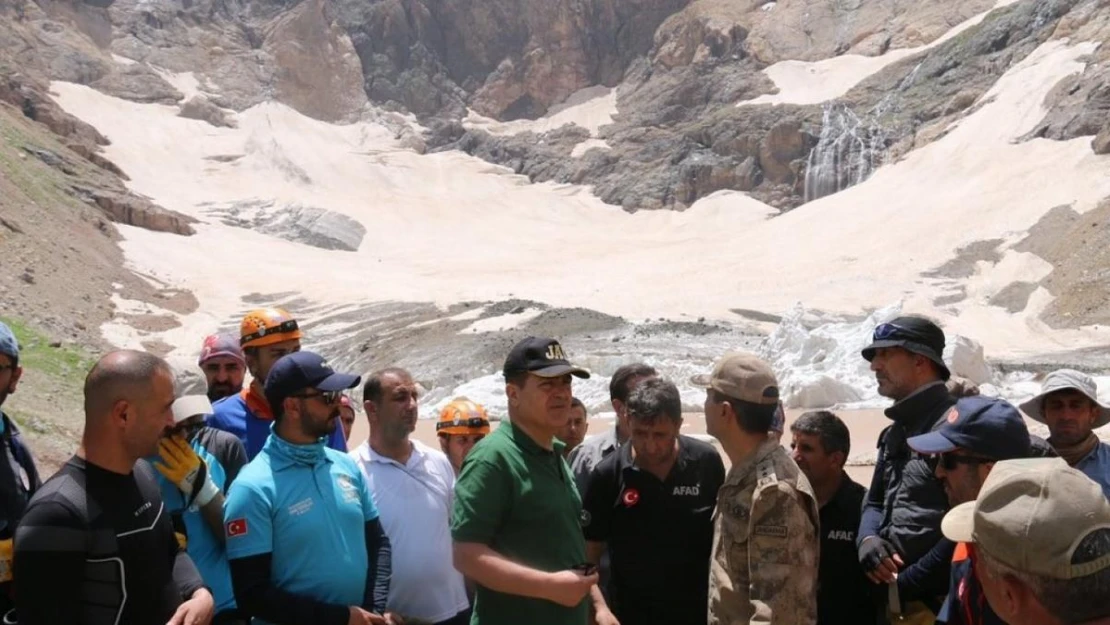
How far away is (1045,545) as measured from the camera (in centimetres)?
196

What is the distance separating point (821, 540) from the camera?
3.99 metres

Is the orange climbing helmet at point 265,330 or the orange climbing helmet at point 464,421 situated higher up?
the orange climbing helmet at point 265,330

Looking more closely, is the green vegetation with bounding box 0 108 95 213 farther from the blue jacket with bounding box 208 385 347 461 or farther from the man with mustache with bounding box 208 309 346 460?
the blue jacket with bounding box 208 385 347 461

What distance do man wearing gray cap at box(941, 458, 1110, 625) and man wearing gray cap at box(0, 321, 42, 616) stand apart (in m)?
2.57

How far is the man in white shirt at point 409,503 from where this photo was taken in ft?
12.9

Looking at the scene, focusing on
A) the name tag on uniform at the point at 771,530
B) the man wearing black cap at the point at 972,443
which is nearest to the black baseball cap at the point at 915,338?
the man wearing black cap at the point at 972,443

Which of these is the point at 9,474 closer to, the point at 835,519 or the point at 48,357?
the point at 835,519

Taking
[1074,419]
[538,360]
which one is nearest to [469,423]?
[538,360]

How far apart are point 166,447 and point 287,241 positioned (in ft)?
154

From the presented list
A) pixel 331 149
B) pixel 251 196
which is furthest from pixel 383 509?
pixel 331 149

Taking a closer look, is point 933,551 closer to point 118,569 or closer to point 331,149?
point 118,569

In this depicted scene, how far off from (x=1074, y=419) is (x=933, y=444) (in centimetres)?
140

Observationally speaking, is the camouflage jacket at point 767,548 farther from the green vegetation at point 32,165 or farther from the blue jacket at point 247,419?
the green vegetation at point 32,165

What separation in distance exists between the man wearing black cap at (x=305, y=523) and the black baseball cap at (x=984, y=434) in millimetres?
1842
